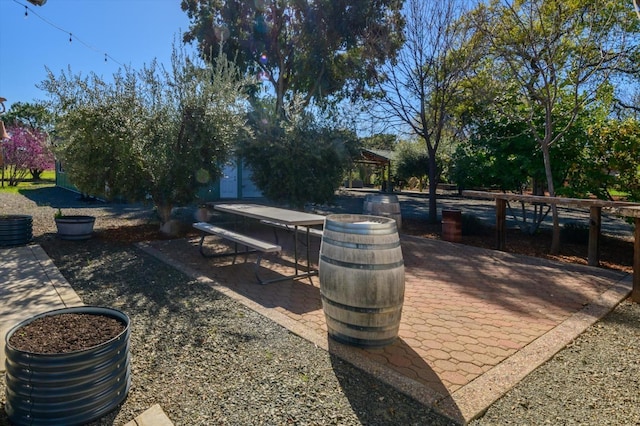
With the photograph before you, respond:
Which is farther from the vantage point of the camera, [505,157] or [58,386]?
[505,157]

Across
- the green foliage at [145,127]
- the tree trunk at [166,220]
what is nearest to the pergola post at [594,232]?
the green foliage at [145,127]

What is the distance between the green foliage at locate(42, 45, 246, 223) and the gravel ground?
3.48 meters

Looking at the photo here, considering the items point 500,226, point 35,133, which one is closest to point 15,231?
point 500,226

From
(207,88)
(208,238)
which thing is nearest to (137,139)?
(207,88)

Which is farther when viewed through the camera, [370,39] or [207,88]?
[370,39]

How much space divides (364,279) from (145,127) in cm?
573

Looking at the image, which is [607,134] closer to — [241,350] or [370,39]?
[370,39]

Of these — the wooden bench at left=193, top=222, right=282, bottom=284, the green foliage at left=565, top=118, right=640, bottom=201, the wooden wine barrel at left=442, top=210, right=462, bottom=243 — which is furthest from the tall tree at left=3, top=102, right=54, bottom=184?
the green foliage at left=565, top=118, right=640, bottom=201

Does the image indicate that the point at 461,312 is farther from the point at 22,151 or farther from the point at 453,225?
the point at 22,151

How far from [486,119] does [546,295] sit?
537cm

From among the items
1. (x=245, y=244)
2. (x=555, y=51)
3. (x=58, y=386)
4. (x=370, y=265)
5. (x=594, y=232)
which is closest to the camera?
(x=58, y=386)

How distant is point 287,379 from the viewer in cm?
237

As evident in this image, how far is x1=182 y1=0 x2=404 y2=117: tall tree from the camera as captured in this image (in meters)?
13.4

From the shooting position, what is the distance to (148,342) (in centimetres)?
288
